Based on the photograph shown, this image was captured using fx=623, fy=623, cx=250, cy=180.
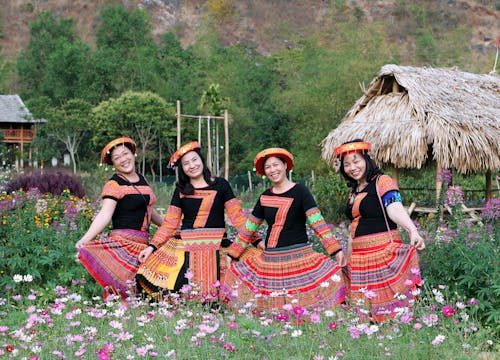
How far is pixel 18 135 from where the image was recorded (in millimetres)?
35375

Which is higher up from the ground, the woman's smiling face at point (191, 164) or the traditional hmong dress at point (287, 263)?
the woman's smiling face at point (191, 164)

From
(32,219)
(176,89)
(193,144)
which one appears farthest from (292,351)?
(176,89)

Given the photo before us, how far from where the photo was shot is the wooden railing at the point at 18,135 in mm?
34700

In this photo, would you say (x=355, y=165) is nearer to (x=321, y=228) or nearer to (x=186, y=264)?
(x=321, y=228)

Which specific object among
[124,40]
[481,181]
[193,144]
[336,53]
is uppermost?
[124,40]

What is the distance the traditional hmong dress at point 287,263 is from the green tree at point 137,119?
936 inches

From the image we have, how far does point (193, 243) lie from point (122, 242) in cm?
58

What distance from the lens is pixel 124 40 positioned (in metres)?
44.4

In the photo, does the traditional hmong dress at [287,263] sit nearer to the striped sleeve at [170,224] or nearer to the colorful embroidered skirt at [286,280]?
the colorful embroidered skirt at [286,280]

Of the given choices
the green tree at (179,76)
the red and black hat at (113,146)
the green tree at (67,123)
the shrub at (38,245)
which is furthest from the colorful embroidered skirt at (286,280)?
the green tree at (67,123)

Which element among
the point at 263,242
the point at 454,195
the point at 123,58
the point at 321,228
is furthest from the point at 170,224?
the point at 123,58

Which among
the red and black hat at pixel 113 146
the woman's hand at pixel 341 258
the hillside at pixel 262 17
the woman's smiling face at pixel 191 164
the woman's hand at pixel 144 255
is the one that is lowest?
the woman's hand at pixel 144 255

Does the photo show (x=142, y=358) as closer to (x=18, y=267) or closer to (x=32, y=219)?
(x=18, y=267)

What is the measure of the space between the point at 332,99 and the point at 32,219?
16.2m
